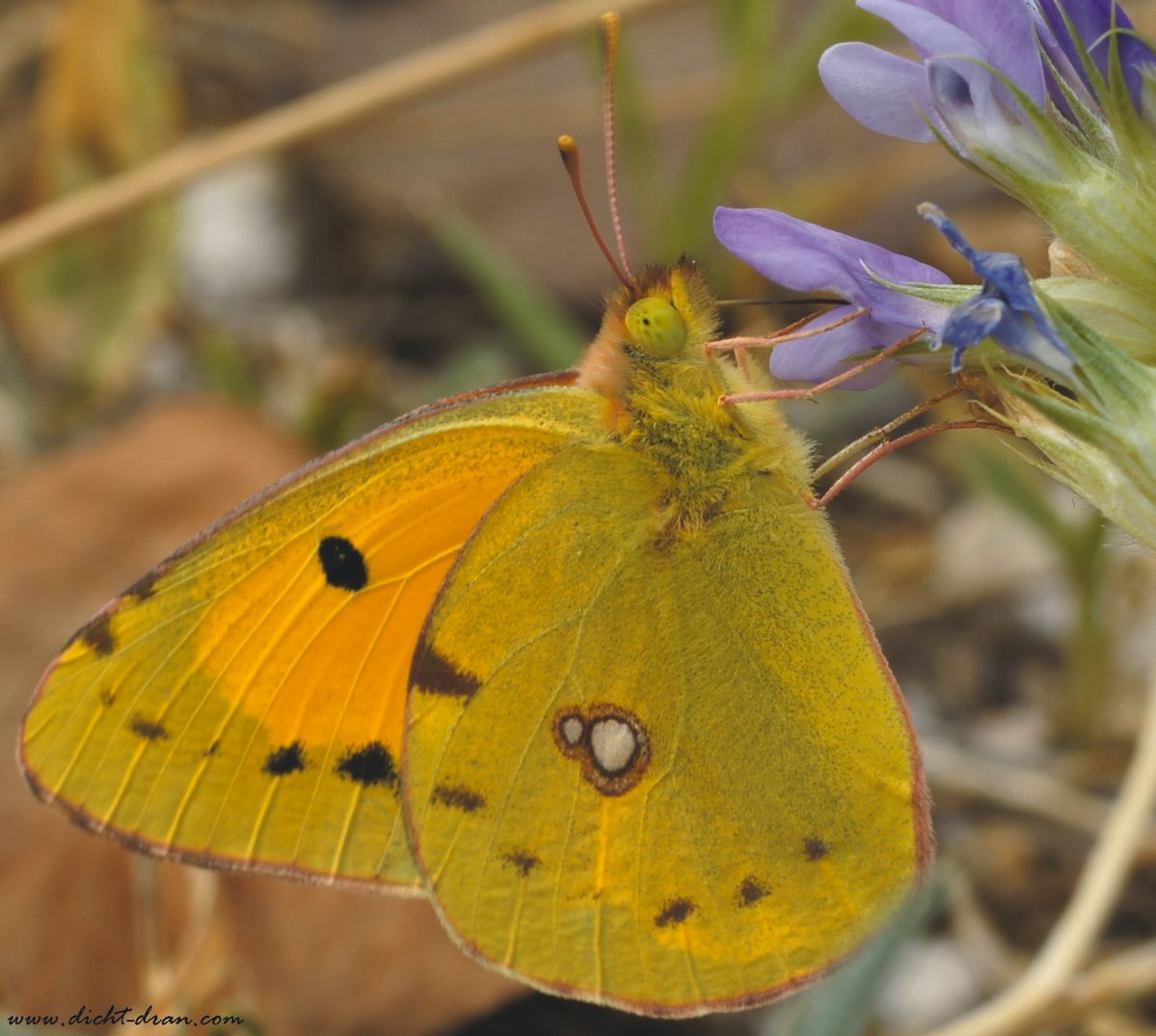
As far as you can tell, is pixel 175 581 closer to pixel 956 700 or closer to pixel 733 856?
pixel 733 856

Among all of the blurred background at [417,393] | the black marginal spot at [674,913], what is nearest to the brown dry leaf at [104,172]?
the blurred background at [417,393]

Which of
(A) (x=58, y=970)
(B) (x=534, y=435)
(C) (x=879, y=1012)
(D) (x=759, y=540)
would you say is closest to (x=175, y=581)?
(B) (x=534, y=435)

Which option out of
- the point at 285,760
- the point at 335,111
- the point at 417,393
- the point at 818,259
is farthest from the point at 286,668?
the point at 417,393

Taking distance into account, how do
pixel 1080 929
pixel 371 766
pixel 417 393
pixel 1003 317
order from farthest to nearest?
1. pixel 417 393
2. pixel 1080 929
3. pixel 371 766
4. pixel 1003 317

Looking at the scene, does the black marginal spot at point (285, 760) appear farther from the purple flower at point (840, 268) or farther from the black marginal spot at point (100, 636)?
the purple flower at point (840, 268)

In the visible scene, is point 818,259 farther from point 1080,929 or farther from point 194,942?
point 194,942

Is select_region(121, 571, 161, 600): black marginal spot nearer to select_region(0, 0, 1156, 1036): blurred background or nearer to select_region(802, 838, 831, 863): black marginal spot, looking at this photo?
select_region(0, 0, 1156, 1036): blurred background

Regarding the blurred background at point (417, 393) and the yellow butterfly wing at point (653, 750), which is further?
the blurred background at point (417, 393)
